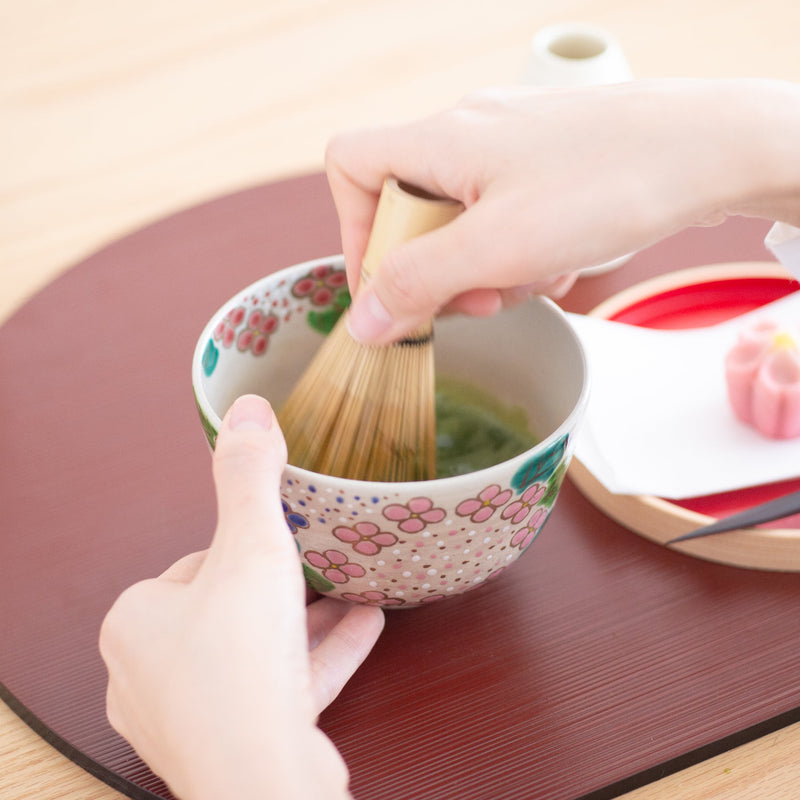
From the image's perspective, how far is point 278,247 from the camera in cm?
72

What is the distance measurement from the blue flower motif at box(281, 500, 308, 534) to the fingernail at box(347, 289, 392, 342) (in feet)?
0.30

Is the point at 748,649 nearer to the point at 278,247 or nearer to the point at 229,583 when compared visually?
the point at 229,583

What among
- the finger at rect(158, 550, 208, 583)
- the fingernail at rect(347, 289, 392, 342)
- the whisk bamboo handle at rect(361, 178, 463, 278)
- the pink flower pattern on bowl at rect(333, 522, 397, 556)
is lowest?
the finger at rect(158, 550, 208, 583)

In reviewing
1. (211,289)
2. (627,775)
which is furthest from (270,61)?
(627,775)

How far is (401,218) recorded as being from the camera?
Result: 44cm

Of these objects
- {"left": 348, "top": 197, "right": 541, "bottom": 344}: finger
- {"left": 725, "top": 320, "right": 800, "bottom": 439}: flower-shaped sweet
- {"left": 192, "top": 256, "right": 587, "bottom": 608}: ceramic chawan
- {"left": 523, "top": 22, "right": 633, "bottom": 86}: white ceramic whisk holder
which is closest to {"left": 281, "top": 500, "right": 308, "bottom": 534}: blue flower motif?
{"left": 192, "top": 256, "right": 587, "bottom": 608}: ceramic chawan

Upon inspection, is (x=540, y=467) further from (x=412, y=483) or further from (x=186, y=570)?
A: (x=186, y=570)

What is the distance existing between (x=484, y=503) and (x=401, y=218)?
0.14 metres

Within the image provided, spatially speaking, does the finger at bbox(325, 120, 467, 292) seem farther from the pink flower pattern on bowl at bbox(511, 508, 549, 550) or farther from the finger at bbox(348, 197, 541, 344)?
the pink flower pattern on bowl at bbox(511, 508, 549, 550)

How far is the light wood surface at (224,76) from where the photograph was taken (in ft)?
2.72

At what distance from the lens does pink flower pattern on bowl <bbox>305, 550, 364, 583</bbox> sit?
0.43 metres

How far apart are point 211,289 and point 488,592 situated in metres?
0.31

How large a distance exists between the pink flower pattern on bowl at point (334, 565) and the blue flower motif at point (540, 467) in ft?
0.27

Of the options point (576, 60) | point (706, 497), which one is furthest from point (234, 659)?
point (576, 60)
